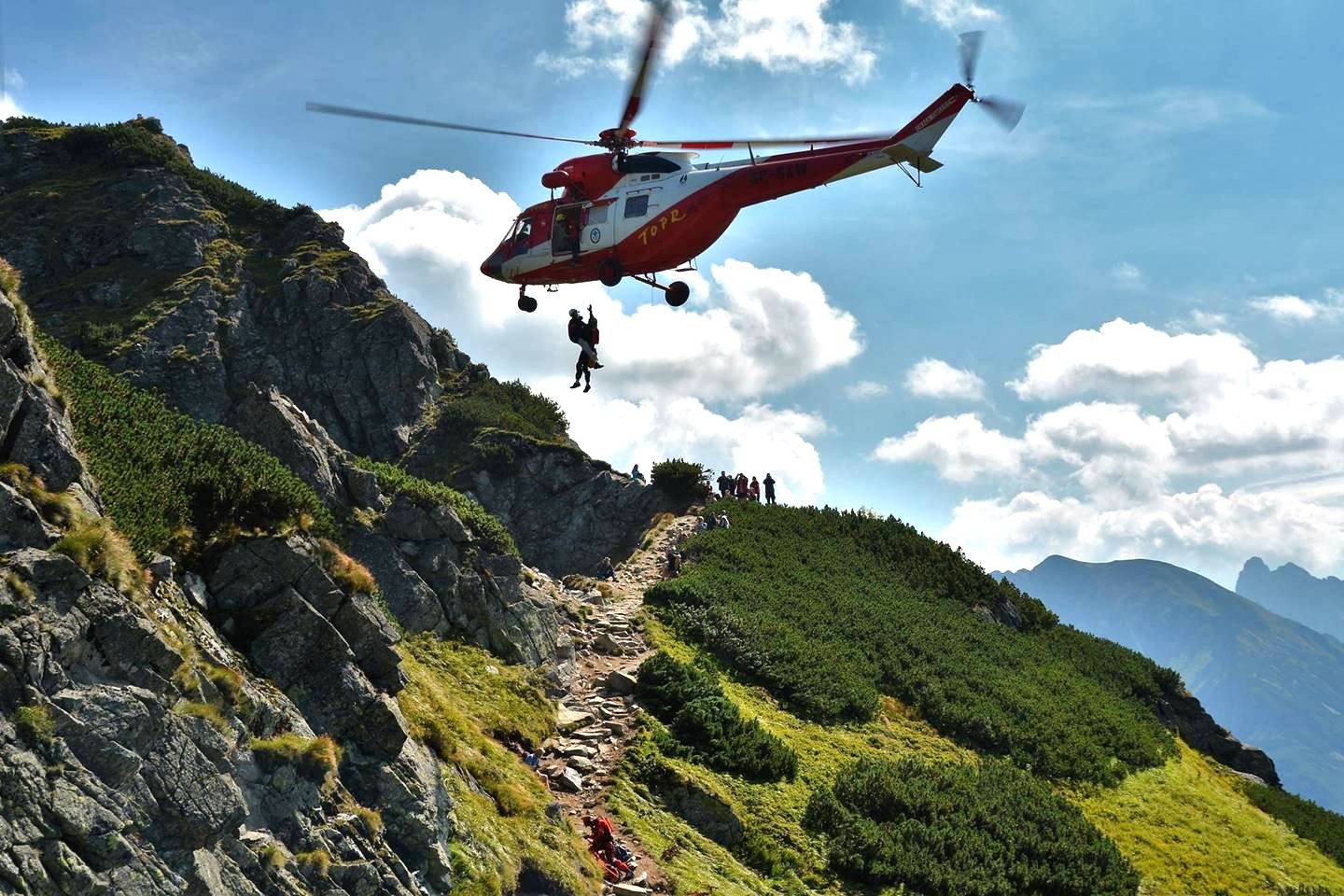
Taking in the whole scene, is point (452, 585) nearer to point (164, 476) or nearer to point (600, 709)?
point (600, 709)

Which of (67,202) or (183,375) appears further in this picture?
(67,202)

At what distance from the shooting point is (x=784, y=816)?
1962 cm

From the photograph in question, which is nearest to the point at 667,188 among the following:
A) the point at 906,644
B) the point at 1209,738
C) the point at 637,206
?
the point at 637,206

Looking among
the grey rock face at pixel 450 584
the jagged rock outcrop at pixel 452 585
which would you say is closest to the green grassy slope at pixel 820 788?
the jagged rock outcrop at pixel 452 585

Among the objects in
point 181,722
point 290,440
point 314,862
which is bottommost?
point 314,862

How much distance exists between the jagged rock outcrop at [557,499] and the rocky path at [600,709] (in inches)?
332

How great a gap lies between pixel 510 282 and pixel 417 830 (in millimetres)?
15081

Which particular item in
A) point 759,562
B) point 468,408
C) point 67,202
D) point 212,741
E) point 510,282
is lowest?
point 212,741

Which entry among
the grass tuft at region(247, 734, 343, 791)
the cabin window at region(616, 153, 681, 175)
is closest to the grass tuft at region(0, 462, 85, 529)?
the grass tuft at region(247, 734, 343, 791)

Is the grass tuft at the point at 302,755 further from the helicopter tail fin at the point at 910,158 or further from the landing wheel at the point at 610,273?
the helicopter tail fin at the point at 910,158

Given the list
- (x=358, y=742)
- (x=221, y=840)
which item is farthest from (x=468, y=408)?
(x=221, y=840)

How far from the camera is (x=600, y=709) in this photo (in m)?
21.7

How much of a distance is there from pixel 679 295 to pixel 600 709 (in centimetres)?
985

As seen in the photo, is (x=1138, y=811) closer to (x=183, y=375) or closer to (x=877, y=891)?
(x=877, y=891)
